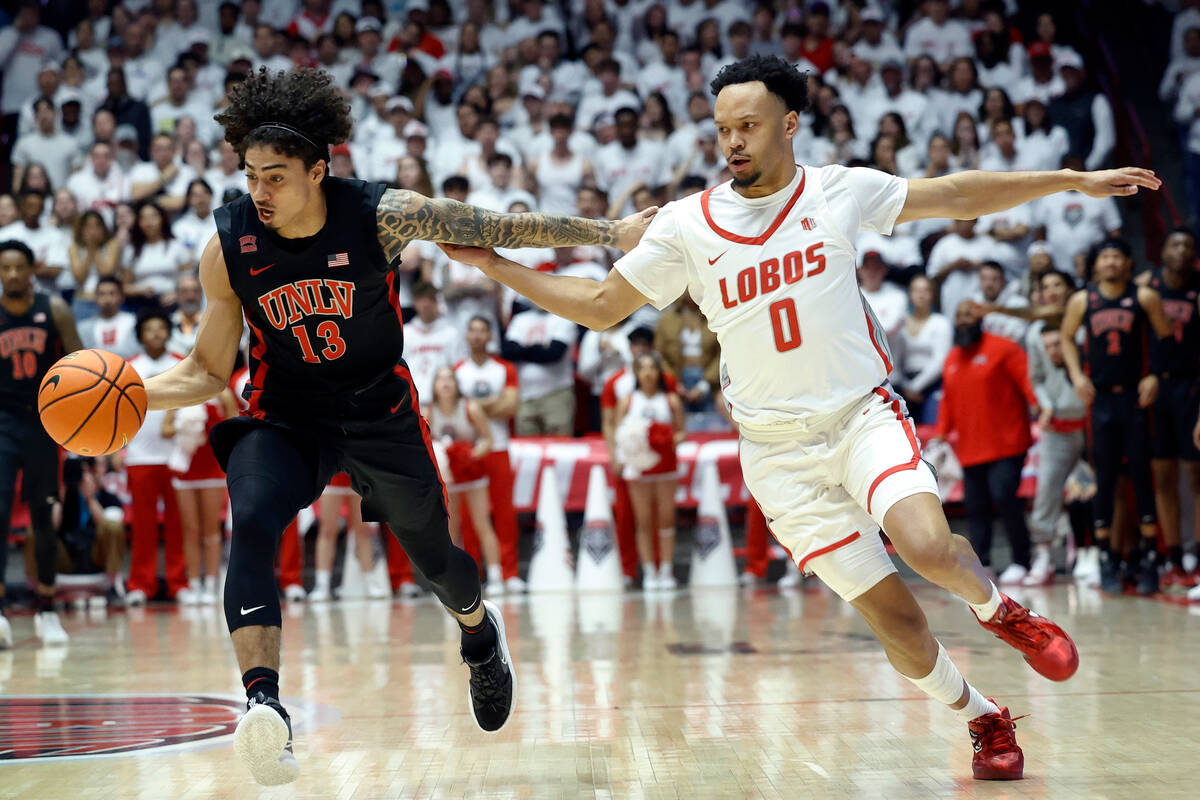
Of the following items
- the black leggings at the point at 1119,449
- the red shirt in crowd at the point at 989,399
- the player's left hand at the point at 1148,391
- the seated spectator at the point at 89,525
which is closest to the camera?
the player's left hand at the point at 1148,391

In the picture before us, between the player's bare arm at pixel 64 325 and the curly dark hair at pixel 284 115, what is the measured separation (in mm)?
5019

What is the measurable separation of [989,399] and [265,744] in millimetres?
8587

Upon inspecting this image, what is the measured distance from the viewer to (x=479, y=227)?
187 inches

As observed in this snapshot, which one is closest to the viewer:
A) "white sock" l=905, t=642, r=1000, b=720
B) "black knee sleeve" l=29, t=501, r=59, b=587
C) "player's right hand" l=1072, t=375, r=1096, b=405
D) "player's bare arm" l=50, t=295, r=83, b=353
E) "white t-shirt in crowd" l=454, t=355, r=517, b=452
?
"white sock" l=905, t=642, r=1000, b=720

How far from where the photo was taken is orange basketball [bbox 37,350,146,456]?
431 cm

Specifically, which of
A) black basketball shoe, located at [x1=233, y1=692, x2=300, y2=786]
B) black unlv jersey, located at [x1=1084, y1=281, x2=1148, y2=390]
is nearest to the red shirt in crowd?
black unlv jersey, located at [x1=1084, y1=281, x2=1148, y2=390]

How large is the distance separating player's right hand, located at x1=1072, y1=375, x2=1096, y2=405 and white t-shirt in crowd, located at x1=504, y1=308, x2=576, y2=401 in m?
4.55

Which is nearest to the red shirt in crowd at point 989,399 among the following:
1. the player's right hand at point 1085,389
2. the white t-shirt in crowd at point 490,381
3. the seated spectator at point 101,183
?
the player's right hand at point 1085,389

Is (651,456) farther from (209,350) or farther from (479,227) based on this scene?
(209,350)

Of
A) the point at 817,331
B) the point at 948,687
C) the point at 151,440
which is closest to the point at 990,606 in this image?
the point at 948,687

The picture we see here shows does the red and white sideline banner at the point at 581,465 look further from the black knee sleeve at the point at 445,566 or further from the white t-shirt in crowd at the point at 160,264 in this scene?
the black knee sleeve at the point at 445,566

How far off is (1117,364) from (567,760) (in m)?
6.79

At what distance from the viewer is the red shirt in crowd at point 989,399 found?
11094mm

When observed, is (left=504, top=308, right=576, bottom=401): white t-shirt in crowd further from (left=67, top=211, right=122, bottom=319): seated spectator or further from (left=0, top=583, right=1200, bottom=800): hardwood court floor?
(left=67, top=211, right=122, bottom=319): seated spectator
